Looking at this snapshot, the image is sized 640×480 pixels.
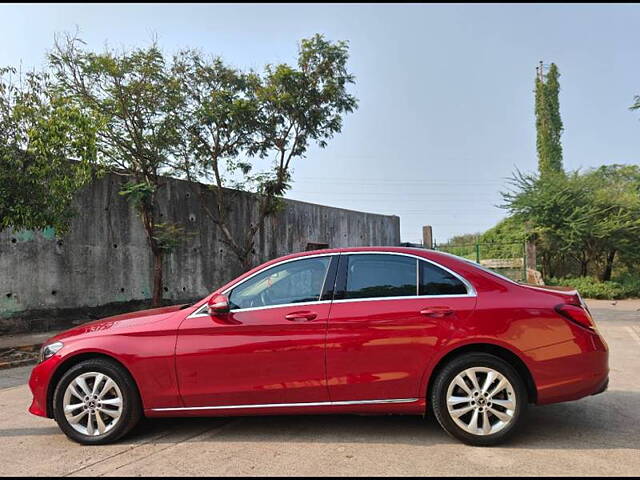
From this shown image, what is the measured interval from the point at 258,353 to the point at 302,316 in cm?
47

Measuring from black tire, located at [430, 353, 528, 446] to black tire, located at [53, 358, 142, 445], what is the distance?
→ 2.50 m

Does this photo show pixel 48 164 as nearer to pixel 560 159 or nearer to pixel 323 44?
pixel 323 44

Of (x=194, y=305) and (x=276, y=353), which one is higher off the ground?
(x=194, y=305)

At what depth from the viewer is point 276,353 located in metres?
4.04

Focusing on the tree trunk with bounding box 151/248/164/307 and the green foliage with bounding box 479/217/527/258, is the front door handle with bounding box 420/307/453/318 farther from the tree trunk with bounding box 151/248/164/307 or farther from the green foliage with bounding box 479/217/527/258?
the green foliage with bounding box 479/217/527/258

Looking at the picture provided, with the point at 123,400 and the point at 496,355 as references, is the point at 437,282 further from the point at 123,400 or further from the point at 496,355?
the point at 123,400

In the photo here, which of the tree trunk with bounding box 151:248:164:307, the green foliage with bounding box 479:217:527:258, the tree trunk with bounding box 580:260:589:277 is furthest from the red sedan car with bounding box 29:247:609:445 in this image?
the tree trunk with bounding box 580:260:589:277

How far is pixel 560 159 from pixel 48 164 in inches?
1205

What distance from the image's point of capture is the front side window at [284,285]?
4254mm

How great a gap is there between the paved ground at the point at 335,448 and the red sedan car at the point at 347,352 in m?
0.24

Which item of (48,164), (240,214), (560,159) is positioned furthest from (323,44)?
(560,159)

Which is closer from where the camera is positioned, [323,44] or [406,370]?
[406,370]

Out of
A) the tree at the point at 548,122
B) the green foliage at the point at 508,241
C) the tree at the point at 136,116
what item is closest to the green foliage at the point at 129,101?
the tree at the point at 136,116

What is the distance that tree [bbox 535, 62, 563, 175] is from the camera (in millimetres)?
31453
